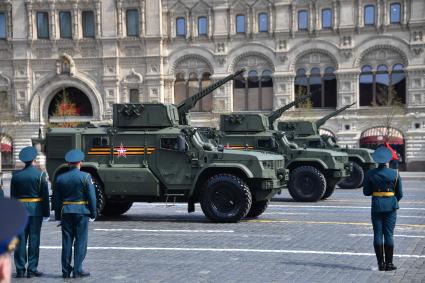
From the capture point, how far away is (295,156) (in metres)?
21.1

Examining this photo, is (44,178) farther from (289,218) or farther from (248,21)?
(248,21)

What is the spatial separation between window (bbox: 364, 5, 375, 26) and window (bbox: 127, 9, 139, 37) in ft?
50.9

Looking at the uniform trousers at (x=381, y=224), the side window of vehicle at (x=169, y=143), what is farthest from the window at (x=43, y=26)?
the uniform trousers at (x=381, y=224)

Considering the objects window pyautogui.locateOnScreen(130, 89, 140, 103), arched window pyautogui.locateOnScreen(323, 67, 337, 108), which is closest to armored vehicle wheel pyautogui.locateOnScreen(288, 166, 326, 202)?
arched window pyautogui.locateOnScreen(323, 67, 337, 108)

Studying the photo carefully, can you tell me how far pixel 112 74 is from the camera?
47750mm

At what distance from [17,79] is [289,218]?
3634 cm

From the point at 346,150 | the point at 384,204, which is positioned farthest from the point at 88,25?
the point at 384,204

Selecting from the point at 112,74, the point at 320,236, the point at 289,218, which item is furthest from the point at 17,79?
the point at 320,236

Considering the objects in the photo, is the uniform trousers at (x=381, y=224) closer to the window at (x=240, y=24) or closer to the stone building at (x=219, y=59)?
the stone building at (x=219, y=59)

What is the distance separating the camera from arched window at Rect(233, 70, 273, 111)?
46.8 m

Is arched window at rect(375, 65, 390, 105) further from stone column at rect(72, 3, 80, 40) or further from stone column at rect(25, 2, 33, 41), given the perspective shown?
stone column at rect(25, 2, 33, 41)

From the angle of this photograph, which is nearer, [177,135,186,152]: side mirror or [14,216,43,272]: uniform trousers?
[14,216,43,272]: uniform trousers

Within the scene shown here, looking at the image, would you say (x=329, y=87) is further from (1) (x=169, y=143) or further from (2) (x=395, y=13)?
(1) (x=169, y=143)

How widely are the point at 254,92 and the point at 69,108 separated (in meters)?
12.9
